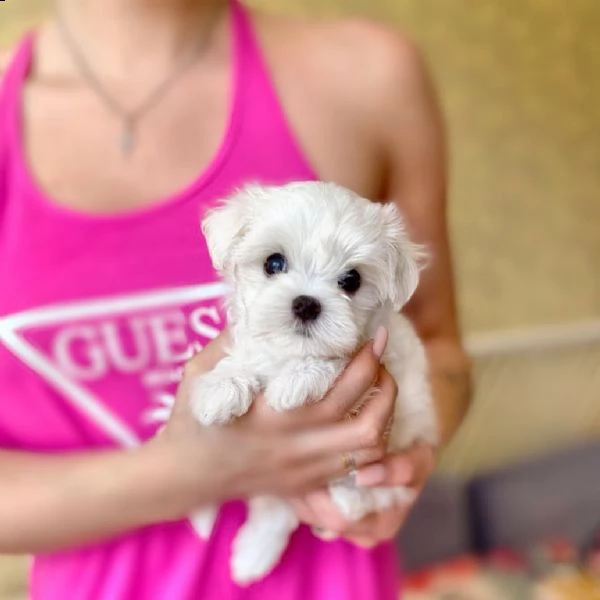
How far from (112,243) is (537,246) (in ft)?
4.61

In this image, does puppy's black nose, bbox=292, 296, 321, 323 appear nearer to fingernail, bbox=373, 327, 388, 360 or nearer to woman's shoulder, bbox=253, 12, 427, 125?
fingernail, bbox=373, 327, 388, 360

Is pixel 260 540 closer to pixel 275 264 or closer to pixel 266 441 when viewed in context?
pixel 266 441

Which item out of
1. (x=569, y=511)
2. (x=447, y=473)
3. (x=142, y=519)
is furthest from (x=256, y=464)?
(x=569, y=511)

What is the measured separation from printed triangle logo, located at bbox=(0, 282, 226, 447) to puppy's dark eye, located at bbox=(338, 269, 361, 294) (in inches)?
3.9

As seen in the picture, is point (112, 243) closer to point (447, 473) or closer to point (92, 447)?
point (92, 447)

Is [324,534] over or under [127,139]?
under

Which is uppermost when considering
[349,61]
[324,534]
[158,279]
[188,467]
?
[349,61]

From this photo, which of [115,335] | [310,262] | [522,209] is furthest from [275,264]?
[522,209]

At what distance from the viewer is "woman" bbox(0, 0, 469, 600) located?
23.8 inches

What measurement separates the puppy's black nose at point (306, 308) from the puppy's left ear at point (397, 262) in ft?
0.25

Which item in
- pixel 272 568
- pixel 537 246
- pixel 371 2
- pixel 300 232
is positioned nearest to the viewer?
pixel 300 232

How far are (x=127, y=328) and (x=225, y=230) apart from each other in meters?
0.12

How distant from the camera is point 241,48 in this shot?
0.68 metres

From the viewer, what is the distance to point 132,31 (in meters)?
0.66
